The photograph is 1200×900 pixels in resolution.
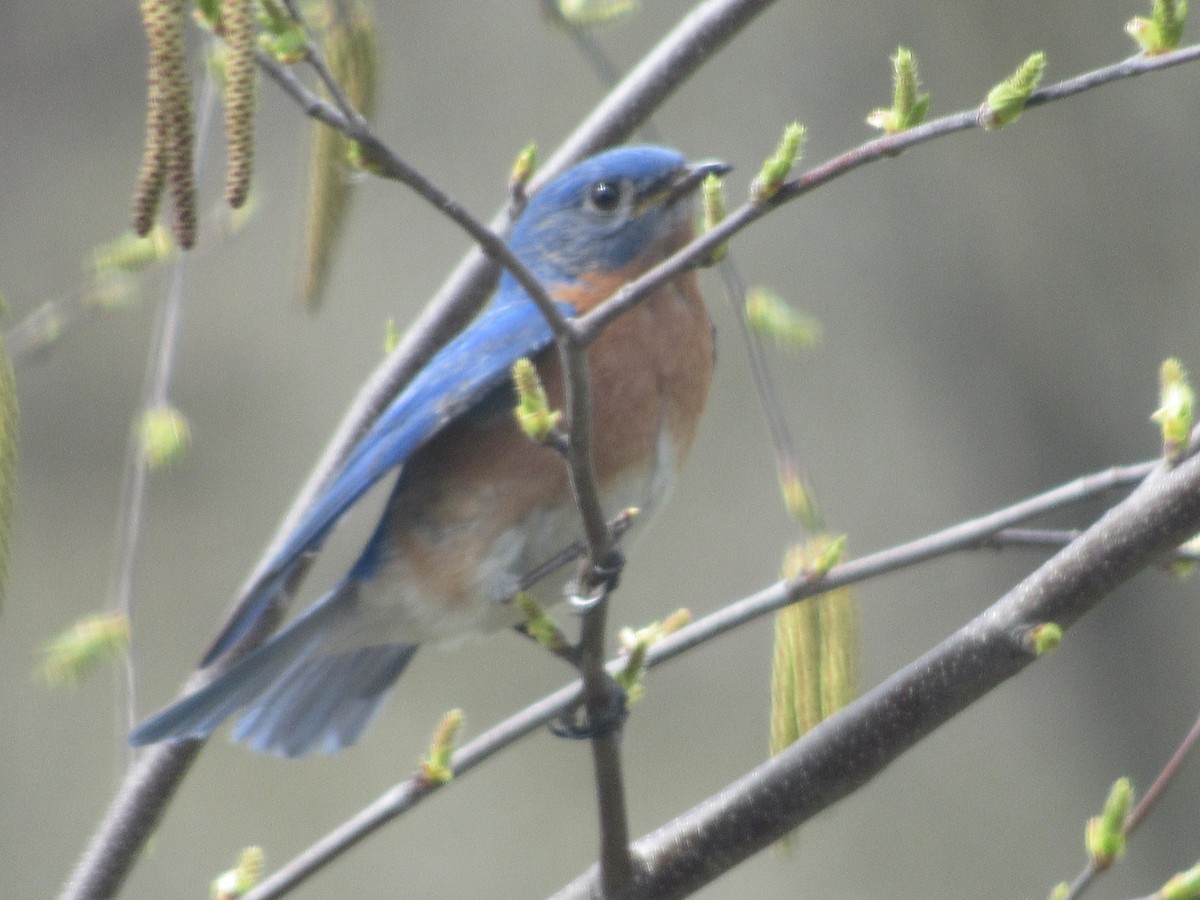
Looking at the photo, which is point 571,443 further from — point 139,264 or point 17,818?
point 17,818

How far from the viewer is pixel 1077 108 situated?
4.50m

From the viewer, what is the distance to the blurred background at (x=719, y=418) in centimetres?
427

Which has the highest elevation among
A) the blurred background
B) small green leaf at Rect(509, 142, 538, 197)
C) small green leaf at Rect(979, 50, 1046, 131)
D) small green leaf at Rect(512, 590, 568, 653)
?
small green leaf at Rect(509, 142, 538, 197)

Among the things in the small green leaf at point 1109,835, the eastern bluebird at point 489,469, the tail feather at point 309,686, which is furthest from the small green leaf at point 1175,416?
the tail feather at point 309,686

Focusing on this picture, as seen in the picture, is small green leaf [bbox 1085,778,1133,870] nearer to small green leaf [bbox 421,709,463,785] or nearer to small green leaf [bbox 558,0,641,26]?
small green leaf [bbox 421,709,463,785]

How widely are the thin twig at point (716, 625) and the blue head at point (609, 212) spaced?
74 cm

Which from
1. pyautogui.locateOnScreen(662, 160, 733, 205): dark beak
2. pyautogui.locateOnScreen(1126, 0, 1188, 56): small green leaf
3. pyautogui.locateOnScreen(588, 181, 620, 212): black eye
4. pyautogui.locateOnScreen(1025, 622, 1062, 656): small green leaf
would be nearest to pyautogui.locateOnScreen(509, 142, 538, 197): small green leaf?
pyautogui.locateOnScreen(1126, 0, 1188, 56): small green leaf

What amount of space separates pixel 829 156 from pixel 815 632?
3.31 meters

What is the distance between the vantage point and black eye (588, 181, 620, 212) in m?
2.21

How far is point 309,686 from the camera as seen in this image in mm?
2252

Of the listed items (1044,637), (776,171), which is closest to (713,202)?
(776,171)

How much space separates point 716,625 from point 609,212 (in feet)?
2.88

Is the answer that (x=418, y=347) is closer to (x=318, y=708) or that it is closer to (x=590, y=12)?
(x=590, y=12)

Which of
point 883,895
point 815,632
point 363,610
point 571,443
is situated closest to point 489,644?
point 883,895
